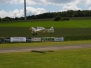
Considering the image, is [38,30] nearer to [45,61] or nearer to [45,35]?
[45,35]

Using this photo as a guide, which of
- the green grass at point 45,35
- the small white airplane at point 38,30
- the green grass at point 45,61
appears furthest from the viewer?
the small white airplane at point 38,30

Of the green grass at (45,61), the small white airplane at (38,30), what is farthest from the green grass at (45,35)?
the green grass at (45,61)

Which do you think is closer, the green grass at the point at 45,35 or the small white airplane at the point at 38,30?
the green grass at the point at 45,35

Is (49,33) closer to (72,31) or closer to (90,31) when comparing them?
(72,31)

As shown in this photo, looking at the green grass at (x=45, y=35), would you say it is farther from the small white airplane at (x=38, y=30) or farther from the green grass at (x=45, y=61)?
the green grass at (x=45, y=61)

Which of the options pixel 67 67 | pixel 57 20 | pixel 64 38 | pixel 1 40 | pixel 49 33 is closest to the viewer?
pixel 67 67

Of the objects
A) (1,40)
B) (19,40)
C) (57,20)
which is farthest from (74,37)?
(57,20)

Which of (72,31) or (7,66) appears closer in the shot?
(7,66)

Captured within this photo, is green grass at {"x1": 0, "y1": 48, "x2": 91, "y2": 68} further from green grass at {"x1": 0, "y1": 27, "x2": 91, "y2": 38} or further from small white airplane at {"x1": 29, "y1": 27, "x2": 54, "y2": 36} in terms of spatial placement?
small white airplane at {"x1": 29, "y1": 27, "x2": 54, "y2": 36}

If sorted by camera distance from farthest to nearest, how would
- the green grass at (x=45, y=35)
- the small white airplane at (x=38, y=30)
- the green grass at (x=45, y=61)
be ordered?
the small white airplane at (x=38, y=30), the green grass at (x=45, y=35), the green grass at (x=45, y=61)

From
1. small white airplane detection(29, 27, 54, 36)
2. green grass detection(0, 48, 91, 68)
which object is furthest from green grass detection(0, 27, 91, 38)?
green grass detection(0, 48, 91, 68)

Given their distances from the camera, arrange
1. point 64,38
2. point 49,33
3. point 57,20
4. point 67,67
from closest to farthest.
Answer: point 67,67, point 64,38, point 49,33, point 57,20

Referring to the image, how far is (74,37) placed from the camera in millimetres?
59500

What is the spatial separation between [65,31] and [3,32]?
16.4m
